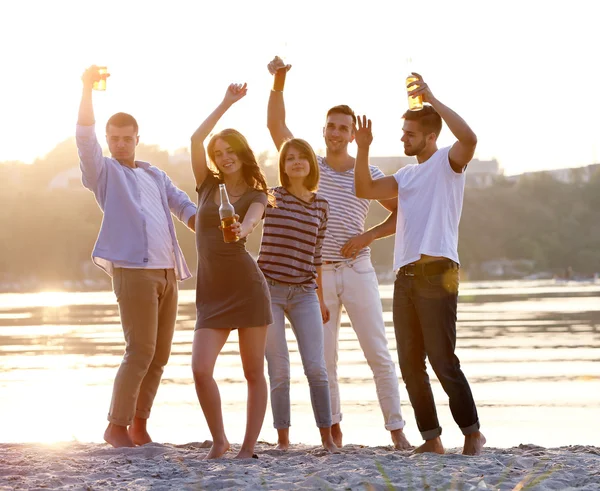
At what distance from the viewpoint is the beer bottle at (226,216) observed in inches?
233

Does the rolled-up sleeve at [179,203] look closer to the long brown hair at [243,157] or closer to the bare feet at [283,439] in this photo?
the long brown hair at [243,157]

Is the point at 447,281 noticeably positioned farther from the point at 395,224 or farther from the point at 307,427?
the point at 307,427

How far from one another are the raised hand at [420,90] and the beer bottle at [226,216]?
1.21m

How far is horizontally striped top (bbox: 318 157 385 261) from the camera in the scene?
7.03 meters

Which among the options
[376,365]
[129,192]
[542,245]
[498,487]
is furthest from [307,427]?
[542,245]

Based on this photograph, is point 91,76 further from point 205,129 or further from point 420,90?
point 420,90

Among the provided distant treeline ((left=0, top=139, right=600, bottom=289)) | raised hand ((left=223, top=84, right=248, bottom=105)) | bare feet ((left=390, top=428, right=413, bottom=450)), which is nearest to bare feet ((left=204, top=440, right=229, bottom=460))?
bare feet ((left=390, top=428, right=413, bottom=450))

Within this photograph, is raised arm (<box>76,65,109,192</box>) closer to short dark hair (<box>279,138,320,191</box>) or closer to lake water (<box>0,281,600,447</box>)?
short dark hair (<box>279,138,320,191</box>)

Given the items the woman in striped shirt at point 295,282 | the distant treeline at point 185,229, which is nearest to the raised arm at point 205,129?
the woman in striped shirt at point 295,282

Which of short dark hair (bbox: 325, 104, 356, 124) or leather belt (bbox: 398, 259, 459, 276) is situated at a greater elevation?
short dark hair (bbox: 325, 104, 356, 124)

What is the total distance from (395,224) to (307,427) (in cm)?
211

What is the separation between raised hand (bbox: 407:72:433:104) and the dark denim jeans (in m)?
1.00

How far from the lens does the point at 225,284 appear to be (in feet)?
20.1

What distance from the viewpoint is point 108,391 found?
10.9 metres
